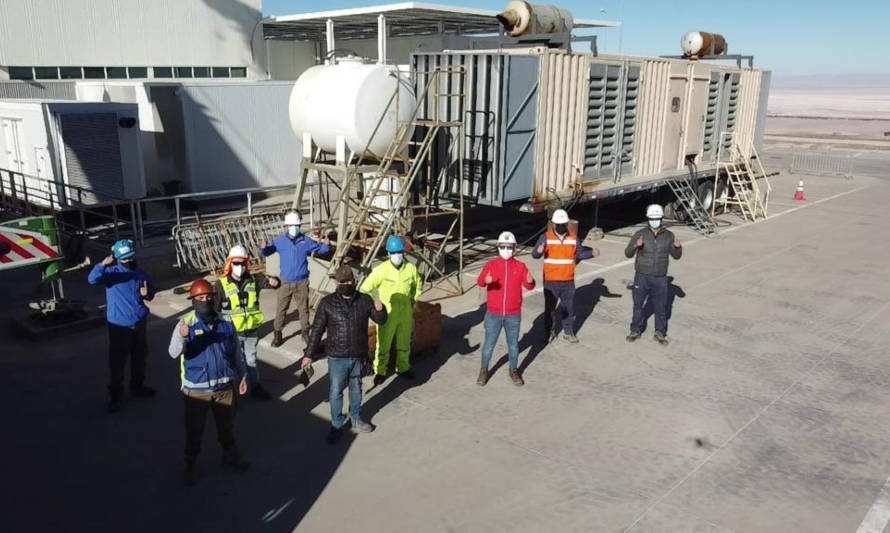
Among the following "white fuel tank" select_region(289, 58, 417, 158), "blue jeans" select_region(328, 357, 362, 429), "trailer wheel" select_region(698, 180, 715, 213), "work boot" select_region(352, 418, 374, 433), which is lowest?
"work boot" select_region(352, 418, 374, 433)

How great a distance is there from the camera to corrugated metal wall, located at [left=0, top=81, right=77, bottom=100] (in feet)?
60.5

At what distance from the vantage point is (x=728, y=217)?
19.7 meters

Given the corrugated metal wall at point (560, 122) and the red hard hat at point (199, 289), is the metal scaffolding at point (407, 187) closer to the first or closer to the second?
the corrugated metal wall at point (560, 122)

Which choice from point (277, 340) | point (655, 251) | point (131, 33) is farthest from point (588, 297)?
point (131, 33)

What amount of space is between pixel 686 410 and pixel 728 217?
13619 mm

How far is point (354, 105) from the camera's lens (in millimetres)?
10984

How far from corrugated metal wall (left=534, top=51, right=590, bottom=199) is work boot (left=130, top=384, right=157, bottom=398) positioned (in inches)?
311

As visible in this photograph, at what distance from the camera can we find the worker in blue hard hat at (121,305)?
7090 millimetres

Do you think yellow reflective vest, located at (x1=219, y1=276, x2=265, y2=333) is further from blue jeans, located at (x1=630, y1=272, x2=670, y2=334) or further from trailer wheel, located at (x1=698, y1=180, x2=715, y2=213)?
trailer wheel, located at (x1=698, y1=180, x2=715, y2=213)

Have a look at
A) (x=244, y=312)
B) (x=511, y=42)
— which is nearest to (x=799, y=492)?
(x=244, y=312)

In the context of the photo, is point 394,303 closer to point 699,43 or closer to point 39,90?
point 699,43

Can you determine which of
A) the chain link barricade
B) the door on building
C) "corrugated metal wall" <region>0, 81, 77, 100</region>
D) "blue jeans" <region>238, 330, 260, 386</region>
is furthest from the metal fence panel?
"blue jeans" <region>238, 330, 260, 386</region>

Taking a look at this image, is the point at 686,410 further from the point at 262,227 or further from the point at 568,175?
the point at 262,227

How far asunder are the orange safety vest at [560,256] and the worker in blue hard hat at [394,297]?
7.03 feet
